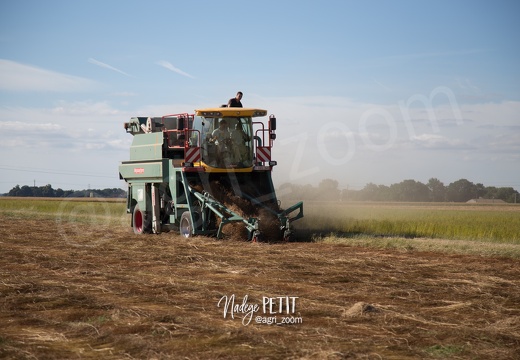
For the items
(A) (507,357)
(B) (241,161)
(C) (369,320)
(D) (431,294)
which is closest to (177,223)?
(B) (241,161)

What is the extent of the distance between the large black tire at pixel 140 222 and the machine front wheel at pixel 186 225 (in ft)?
8.08

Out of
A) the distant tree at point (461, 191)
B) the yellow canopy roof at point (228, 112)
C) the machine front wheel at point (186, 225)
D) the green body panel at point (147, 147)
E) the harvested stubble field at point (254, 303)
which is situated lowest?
the harvested stubble field at point (254, 303)

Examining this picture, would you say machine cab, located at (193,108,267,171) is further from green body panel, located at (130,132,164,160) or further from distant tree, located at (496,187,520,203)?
distant tree, located at (496,187,520,203)

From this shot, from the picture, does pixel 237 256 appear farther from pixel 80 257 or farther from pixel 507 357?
pixel 507 357

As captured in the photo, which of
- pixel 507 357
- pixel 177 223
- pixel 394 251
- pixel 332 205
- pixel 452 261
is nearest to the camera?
pixel 507 357

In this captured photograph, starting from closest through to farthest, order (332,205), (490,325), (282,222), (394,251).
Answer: (490,325), (394,251), (282,222), (332,205)

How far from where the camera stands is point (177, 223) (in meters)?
19.1

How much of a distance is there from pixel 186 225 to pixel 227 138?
257 cm

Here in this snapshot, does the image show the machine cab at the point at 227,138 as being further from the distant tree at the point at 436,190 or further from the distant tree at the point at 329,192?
the distant tree at the point at 436,190

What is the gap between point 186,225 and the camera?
18.3 meters

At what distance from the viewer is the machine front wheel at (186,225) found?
17.9 meters

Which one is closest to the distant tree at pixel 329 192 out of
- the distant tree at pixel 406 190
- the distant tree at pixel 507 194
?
the distant tree at pixel 406 190

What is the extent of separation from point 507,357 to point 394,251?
29.9 ft

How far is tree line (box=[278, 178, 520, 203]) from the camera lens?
23.9 metres
